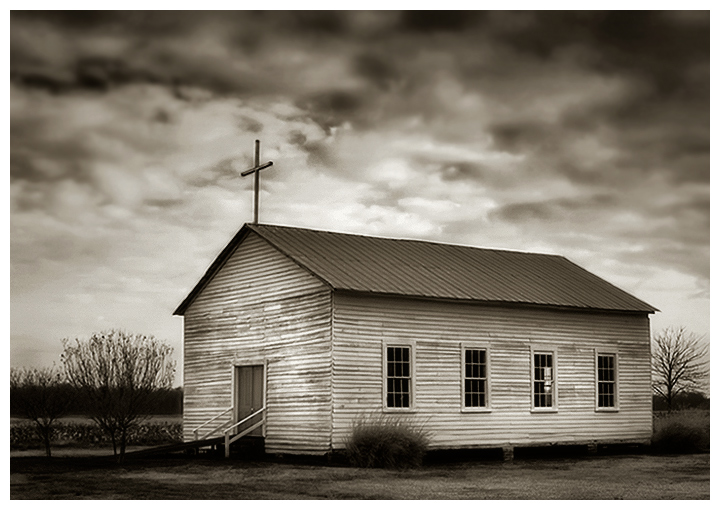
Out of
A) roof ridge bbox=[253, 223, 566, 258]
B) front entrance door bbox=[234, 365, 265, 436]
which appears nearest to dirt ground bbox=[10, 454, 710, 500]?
front entrance door bbox=[234, 365, 265, 436]

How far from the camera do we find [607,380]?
2588 cm

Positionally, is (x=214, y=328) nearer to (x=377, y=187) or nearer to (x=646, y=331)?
(x=377, y=187)

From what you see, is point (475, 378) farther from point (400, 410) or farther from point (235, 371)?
point (235, 371)

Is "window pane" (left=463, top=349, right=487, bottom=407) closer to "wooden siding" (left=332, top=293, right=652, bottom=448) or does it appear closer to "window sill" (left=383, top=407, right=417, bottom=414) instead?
"wooden siding" (left=332, top=293, right=652, bottom=448)

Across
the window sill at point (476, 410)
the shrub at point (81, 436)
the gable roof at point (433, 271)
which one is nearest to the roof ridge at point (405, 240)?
the gable roof at point (433, 271)

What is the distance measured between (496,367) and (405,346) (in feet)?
8.76

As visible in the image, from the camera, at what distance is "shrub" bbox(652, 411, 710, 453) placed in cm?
2625

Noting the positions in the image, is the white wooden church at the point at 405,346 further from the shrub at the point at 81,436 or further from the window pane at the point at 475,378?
the shrub at the point at 81,436

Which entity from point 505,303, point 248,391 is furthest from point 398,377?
point 248,391

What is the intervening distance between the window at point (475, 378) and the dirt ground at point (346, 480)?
1409 mm

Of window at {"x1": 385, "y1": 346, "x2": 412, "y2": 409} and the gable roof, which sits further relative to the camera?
the gable roof

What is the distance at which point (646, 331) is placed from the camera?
2684cm

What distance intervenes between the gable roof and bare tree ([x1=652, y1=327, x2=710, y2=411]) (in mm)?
19476

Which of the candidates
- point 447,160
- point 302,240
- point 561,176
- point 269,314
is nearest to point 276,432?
point 269,314
